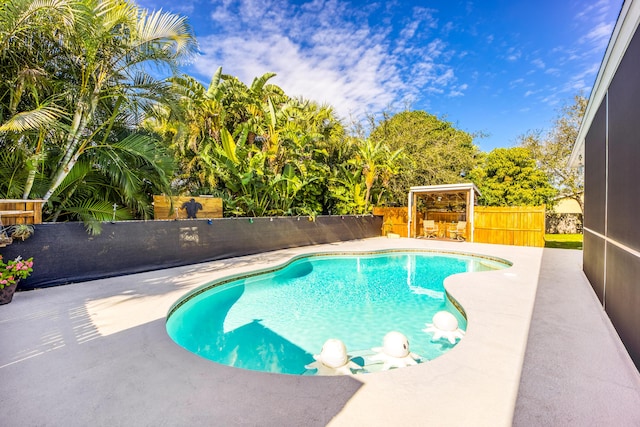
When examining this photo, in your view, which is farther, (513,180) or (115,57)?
(513,180)

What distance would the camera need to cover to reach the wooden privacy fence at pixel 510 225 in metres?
11.8

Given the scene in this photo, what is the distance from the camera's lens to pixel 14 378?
A: 244cm

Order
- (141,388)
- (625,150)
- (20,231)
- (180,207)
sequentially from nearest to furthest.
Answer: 1. (141,388)
2. (625,150)
3. (20,231)
4. (180,207)

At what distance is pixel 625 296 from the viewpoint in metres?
3.20

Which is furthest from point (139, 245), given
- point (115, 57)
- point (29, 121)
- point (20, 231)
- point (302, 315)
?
point (302, 315)

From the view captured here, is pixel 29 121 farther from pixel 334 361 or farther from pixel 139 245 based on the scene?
pixel 334 361

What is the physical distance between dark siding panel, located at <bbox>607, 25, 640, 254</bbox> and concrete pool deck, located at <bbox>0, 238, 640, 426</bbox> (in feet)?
4.08

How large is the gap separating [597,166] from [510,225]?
7966 millimetres

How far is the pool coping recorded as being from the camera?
198cm

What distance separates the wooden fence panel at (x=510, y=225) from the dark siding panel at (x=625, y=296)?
→ 8.96m

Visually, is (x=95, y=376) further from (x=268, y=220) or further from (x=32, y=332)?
(x=268, y=220)

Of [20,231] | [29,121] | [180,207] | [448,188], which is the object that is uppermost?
[29,121]

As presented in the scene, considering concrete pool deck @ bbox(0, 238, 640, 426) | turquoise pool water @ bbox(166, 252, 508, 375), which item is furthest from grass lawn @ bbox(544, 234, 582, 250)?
concrete pool deck @ bbox(0, 238, 640, 426)

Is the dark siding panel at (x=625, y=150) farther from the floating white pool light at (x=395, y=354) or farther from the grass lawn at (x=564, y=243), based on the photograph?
the grass lawn at (x=564, y=243)
